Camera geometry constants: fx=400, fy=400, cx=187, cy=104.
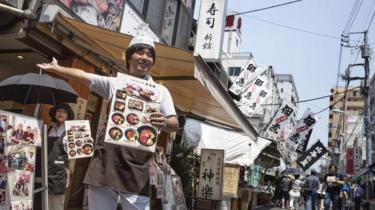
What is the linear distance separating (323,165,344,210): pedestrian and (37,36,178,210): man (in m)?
12.7

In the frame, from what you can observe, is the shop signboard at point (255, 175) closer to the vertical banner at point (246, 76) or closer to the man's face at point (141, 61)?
the vertical banner at point (246, 76)

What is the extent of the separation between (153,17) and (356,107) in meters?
94.1

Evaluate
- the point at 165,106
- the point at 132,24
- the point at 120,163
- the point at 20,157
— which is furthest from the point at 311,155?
the point at 120,163

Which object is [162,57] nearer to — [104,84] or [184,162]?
[104,84]

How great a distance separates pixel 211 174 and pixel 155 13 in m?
5.51

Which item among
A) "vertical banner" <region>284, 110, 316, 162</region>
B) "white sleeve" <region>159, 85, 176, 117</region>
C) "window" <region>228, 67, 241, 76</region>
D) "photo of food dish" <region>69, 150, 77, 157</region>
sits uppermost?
"window" <region>228, 67, 241, 76</region>

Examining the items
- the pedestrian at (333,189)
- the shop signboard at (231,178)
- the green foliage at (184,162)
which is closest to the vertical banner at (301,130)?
the pedestrian at (333,189)

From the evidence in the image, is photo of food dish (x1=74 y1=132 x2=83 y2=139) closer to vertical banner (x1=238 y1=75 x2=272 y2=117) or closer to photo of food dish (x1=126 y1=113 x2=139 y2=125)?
photo of food dish (x1=126 y1=113 x2=139 y2=125)

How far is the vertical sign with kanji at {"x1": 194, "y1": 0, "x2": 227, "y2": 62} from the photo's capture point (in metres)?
12.5

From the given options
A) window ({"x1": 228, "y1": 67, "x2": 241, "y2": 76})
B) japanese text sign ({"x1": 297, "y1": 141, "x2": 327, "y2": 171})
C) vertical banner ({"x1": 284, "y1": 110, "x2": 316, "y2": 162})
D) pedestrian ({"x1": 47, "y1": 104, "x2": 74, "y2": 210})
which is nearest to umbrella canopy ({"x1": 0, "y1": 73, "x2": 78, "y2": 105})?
pedestrian ({"x1": 47, "y1": 104, "x2": 74, "y2": 210})

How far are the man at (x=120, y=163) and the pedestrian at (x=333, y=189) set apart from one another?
12.7 metres

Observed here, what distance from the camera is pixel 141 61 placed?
3135 millimetres

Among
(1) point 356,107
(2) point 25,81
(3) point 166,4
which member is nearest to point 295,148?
(3) point 166,4

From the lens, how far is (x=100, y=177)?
2930 millimetres
